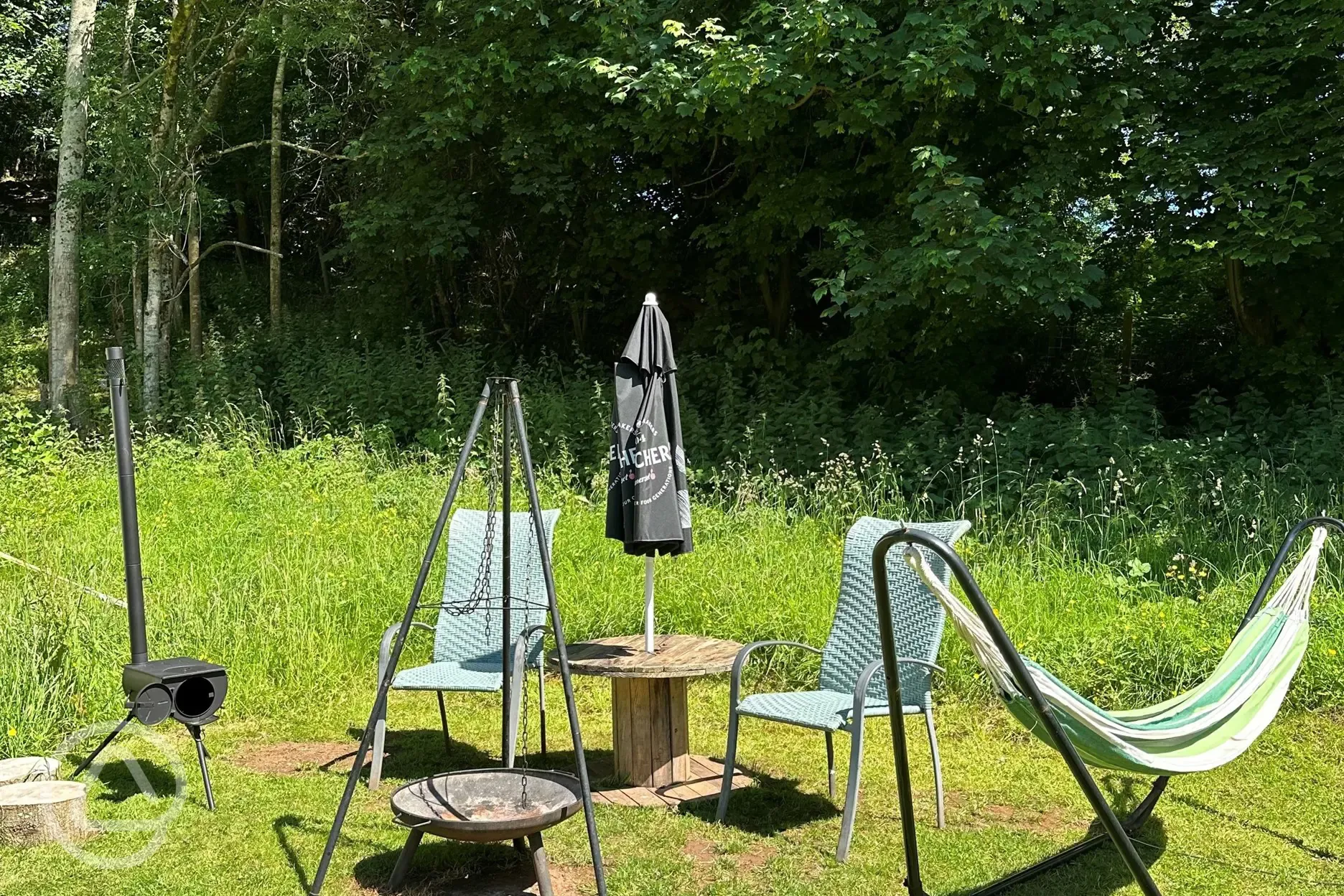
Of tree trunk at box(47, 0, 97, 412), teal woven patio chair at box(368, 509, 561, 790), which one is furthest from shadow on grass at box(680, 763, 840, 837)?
tree trunk at box(47, 0, 97, 412)

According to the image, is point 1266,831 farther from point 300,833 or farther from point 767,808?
point 300,833

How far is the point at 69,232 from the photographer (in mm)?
11797

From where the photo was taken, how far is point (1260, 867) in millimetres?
3596

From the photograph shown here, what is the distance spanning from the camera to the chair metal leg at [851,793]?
11.8 ft

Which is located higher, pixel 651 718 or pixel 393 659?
pixel 393 659

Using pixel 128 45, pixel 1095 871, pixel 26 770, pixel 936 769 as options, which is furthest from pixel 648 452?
pixel 128 45

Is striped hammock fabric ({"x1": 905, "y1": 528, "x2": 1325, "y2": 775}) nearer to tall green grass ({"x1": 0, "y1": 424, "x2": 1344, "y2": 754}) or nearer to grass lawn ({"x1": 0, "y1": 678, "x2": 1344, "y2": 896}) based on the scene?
grass lawn ({"x1": 0, "y1": 678, "x2": 1344, "y2": 896})

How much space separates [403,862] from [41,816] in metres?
1.30

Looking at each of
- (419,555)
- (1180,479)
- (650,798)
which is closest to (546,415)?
(419,555)

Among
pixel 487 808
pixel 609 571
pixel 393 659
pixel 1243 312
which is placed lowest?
pixel 487 808

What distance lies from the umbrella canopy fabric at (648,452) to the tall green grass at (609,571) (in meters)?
1.66

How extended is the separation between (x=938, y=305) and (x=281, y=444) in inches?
238

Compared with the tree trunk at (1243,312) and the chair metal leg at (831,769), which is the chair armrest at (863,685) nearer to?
the chair metal leg at (831,769)

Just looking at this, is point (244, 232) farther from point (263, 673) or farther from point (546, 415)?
point (263, 673)
